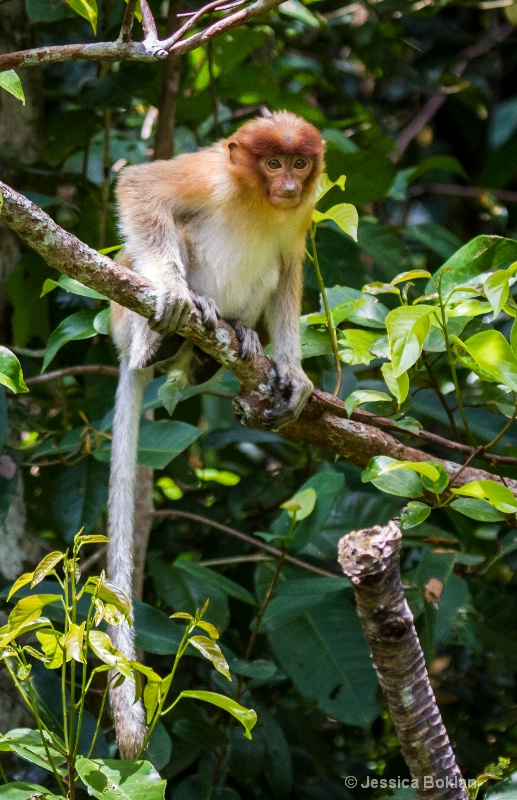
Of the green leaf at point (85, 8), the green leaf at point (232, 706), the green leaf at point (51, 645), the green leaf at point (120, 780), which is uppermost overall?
the green leaf at point (85, 8)

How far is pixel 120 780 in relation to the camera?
209 cm

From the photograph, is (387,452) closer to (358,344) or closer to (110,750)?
(358,344)

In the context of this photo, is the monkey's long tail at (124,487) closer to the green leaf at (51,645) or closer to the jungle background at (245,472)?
the jungle background at (245,472)

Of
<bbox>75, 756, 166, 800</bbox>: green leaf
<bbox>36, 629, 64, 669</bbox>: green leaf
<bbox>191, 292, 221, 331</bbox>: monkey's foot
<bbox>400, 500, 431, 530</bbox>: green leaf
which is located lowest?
<bbox>75, 756, 166, 800</bbox>: green leaf

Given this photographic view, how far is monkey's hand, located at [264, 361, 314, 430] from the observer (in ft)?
10.4

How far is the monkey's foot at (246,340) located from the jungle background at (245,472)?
0.67 feet

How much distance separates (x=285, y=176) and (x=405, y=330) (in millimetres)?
1404

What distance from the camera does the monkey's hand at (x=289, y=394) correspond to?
3.16 m

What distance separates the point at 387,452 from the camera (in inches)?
117

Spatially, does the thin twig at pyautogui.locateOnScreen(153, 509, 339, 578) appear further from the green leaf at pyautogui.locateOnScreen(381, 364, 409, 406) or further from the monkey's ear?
the monkey's ear

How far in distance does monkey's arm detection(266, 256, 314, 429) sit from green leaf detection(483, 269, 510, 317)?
1100mm

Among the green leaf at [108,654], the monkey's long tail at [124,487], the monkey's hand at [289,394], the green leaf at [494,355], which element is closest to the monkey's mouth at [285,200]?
the monkey's hand at [289,394]

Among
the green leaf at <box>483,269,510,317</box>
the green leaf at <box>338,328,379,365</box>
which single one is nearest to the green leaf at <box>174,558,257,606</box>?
A: the green leaf at <box>338,328,379,365</box>

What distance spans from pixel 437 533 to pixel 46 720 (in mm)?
1669
